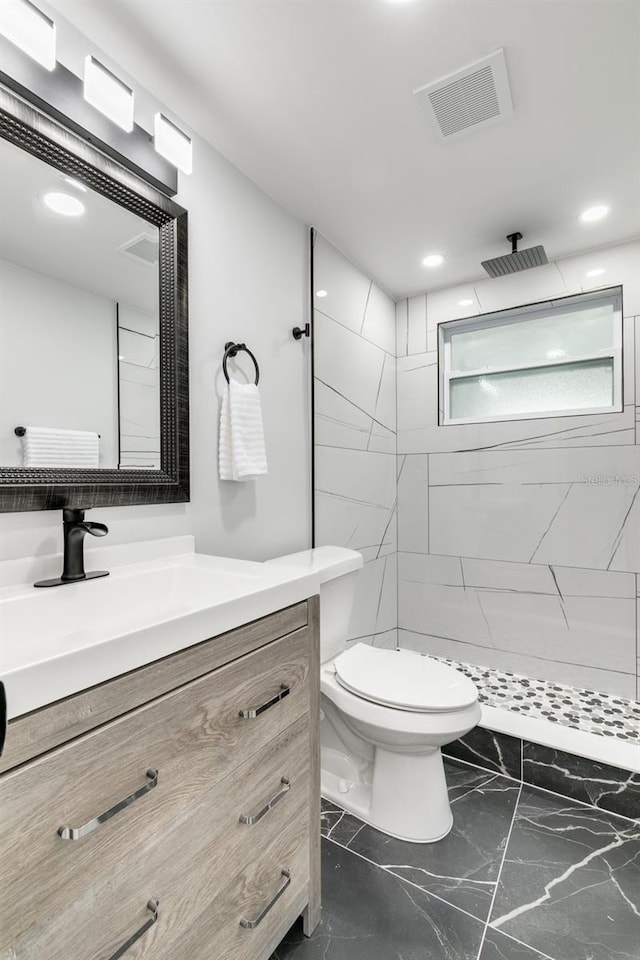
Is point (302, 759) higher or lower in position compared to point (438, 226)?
lower

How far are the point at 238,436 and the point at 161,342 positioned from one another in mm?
397

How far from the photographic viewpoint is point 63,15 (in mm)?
1186

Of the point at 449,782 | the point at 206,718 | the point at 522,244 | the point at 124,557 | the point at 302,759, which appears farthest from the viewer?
the point at 522,244

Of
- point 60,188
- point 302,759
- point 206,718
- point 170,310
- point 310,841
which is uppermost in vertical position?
point 60,188

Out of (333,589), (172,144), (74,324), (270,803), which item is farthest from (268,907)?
(172,144)

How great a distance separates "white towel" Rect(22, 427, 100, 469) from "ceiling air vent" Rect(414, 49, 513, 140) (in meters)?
1.46

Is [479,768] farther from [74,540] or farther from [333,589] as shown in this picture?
[74,540]

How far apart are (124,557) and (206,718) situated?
1.97ft

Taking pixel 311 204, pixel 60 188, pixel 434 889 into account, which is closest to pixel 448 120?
pixel 311 204

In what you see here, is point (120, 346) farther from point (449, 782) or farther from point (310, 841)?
point (449, 782)

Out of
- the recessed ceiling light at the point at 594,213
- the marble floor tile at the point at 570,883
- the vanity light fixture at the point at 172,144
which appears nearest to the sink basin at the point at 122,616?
the marble floor tile at the point at 570,883

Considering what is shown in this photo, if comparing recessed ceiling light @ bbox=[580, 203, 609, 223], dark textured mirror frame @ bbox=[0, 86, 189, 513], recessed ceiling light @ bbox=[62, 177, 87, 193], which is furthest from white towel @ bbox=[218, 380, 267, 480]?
recessed ceiling light @ bbox=[580, 203, 609, 223]

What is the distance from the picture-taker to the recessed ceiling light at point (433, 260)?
2.48 metres

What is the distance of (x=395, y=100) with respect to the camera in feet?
4.85
